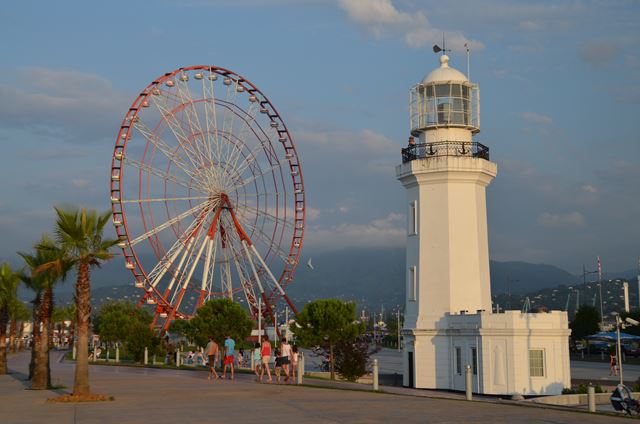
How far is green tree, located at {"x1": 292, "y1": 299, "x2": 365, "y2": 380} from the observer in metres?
42.6

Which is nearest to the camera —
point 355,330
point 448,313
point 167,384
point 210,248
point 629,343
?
point 167,384

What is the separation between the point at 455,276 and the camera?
38.8m

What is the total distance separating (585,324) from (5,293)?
68400 millimetres

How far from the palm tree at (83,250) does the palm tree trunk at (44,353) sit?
506cm

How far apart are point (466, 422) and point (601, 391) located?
17.8m

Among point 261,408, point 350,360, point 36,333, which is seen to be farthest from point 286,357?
point 350,360

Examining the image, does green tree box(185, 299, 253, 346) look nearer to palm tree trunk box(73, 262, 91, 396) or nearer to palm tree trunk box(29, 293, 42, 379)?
palm tree trunk box(29, 293, 42, 379)

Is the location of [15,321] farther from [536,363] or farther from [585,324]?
[536,363]

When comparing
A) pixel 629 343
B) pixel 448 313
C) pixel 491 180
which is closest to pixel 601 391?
pixel 448 313

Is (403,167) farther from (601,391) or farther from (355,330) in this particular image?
(601,391)

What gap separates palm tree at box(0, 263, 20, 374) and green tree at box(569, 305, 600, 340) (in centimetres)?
6554

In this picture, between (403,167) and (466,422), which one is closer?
(466,422)

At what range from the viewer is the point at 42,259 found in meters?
29.4

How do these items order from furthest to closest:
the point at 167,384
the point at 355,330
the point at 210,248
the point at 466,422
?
the point at 210,248 → the point at 355,330 → the point at 167,384 → the point at 466,422
